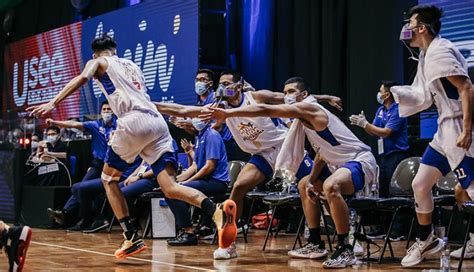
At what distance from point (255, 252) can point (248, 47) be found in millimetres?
4553

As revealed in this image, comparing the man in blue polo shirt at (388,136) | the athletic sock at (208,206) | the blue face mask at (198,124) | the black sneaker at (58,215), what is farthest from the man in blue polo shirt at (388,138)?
the black sneaker at (58,215)

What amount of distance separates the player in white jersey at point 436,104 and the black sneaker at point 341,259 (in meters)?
0.37

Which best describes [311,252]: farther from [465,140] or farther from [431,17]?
[431,17]

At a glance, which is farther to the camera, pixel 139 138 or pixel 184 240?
pixel 184 240

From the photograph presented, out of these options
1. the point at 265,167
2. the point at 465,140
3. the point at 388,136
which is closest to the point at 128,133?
the point at 265,167

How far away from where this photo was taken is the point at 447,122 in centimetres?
517

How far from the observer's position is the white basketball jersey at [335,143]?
5688mm

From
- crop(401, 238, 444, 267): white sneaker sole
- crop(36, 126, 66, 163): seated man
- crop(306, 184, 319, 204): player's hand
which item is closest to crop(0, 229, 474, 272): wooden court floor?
crop(401, 238, 444, 267): white sneaker sole

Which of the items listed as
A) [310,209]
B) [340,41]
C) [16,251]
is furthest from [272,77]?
[16,251]

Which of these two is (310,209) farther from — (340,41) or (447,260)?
(340,41)

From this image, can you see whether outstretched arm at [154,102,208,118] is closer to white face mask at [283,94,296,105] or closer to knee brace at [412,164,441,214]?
white face mask at [283,94,296,105]

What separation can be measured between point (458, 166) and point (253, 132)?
6.56ft

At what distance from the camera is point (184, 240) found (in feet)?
23.8

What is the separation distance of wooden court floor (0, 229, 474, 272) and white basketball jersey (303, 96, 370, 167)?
797 mm
